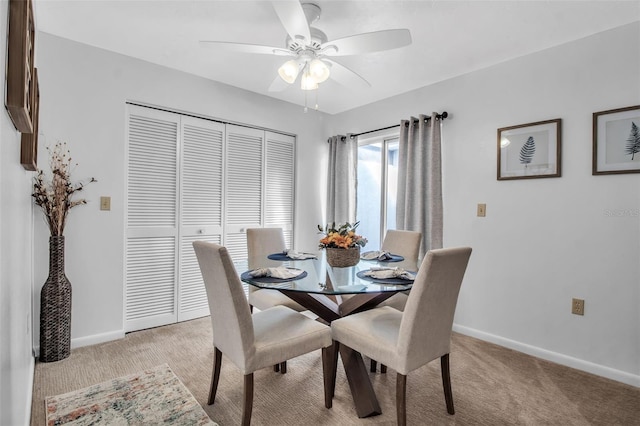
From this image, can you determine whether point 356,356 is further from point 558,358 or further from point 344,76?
point 344,76

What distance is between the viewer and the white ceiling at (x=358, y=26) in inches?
82.4

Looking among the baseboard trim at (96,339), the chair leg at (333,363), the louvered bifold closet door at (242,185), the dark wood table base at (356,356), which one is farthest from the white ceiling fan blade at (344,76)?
the baseboard trim at (96,339)

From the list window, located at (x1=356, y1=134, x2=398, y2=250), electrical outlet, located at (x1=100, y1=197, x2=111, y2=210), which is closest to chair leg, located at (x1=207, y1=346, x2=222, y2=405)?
electrical outlet, located at (x1=100, y1=197, x2=111, y2=210)

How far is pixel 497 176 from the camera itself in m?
2.89

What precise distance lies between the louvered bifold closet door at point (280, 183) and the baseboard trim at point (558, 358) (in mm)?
2258

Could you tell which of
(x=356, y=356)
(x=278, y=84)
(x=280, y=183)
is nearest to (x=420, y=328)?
(x=356, y=356)

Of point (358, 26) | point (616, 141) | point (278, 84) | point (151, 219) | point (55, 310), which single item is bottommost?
point (55, 310)

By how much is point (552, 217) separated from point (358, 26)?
209 cm

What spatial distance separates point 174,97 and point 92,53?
0.69 meters

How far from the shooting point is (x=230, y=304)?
1.59m

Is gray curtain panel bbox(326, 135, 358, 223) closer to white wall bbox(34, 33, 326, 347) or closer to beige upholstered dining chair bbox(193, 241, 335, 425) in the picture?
white wall bbox(34, 33, 326, 347)

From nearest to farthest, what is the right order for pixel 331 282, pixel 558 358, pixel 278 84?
pixel 331 282 → pixel 558 358 → pixel 278 84

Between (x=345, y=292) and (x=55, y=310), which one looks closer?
(x=345, y=292)

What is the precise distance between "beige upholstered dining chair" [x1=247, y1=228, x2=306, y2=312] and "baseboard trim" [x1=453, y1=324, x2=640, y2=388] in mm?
1693
